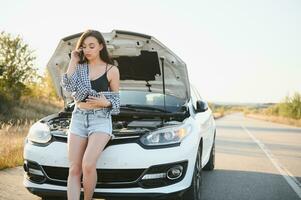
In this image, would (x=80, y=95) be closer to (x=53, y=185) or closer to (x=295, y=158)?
(x=53, y=185)

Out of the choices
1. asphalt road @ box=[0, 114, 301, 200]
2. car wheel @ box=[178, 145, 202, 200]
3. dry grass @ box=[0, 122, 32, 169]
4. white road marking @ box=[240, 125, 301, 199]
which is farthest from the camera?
dry grass @ box=[0, 122, 32, 169]

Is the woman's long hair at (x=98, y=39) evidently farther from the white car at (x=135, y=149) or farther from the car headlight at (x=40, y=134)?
the car headlight at (x=40, y=134)

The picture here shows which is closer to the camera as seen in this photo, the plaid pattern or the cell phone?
the plaid pattern

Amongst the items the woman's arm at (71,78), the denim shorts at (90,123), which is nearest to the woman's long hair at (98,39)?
the woman's arm at (71,78)

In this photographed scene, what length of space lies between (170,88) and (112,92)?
6.96ft

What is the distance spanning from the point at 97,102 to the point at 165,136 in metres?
0.98

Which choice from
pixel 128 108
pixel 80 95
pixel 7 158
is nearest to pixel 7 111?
pixel 7 158

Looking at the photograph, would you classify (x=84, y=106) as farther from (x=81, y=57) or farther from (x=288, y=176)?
(x=288, y=176)

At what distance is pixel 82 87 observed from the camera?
4039mm

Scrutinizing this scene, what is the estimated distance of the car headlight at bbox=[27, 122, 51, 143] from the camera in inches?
181

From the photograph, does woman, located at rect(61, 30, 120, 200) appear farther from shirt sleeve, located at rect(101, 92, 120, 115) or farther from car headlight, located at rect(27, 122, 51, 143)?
car headlight, located at rect(27, 122, 51, 143)

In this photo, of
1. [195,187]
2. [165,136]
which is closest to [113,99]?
[165,136]

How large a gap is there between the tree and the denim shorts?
95.3 ft

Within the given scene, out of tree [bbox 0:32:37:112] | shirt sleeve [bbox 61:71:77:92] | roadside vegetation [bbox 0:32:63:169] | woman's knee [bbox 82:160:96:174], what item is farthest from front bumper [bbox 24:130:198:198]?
tree [bbox 0:32:37:112]
